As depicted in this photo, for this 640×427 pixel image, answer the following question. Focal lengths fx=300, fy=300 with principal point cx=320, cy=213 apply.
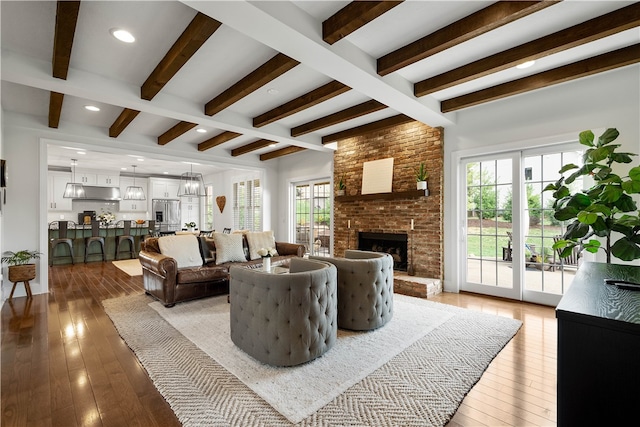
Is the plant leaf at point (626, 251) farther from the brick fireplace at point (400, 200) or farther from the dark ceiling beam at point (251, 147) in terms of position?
the dark ceiling beam at point (251, 147)

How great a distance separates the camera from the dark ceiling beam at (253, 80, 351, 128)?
139 inches

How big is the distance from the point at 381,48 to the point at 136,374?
3.47 meters

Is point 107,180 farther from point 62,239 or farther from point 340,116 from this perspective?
point 340,116

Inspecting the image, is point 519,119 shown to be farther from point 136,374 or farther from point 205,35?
point 136,374

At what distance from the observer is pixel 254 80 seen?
3.23m

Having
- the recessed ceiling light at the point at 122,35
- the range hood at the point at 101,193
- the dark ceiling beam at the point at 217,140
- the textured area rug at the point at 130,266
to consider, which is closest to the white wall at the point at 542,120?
the dark ceiling beam at the point at 217,140

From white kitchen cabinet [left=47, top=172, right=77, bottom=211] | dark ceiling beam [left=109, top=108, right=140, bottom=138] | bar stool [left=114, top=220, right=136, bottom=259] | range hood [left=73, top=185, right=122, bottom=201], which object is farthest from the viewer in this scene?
range hood [left=73, top=185, right=122, bottom=201]

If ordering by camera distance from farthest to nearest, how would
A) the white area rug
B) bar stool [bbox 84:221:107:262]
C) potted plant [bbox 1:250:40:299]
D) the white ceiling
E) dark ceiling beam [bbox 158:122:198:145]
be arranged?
bar stool [bbox 84:221:107:262] → dark ceiling beam [bbox 158:122:198:145] → potted plant [bbox 1:250:40:299] → the white ceiling → the white area rug

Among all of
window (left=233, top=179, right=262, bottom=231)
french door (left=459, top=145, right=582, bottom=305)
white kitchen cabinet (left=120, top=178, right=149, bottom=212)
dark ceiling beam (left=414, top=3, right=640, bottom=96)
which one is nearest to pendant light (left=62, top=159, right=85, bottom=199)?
white kitchen cabinet (left=120, top=178, right=149, bottom=212)

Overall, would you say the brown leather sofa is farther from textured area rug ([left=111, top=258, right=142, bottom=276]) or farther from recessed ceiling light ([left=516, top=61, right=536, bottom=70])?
recessed ceiling light ([left=516, top=61, right=536, bottom=70])

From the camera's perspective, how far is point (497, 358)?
2498 mm

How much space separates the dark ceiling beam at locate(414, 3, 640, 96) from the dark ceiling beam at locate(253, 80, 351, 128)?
107cm

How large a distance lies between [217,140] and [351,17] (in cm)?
431

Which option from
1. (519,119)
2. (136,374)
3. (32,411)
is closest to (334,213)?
(519,119)
